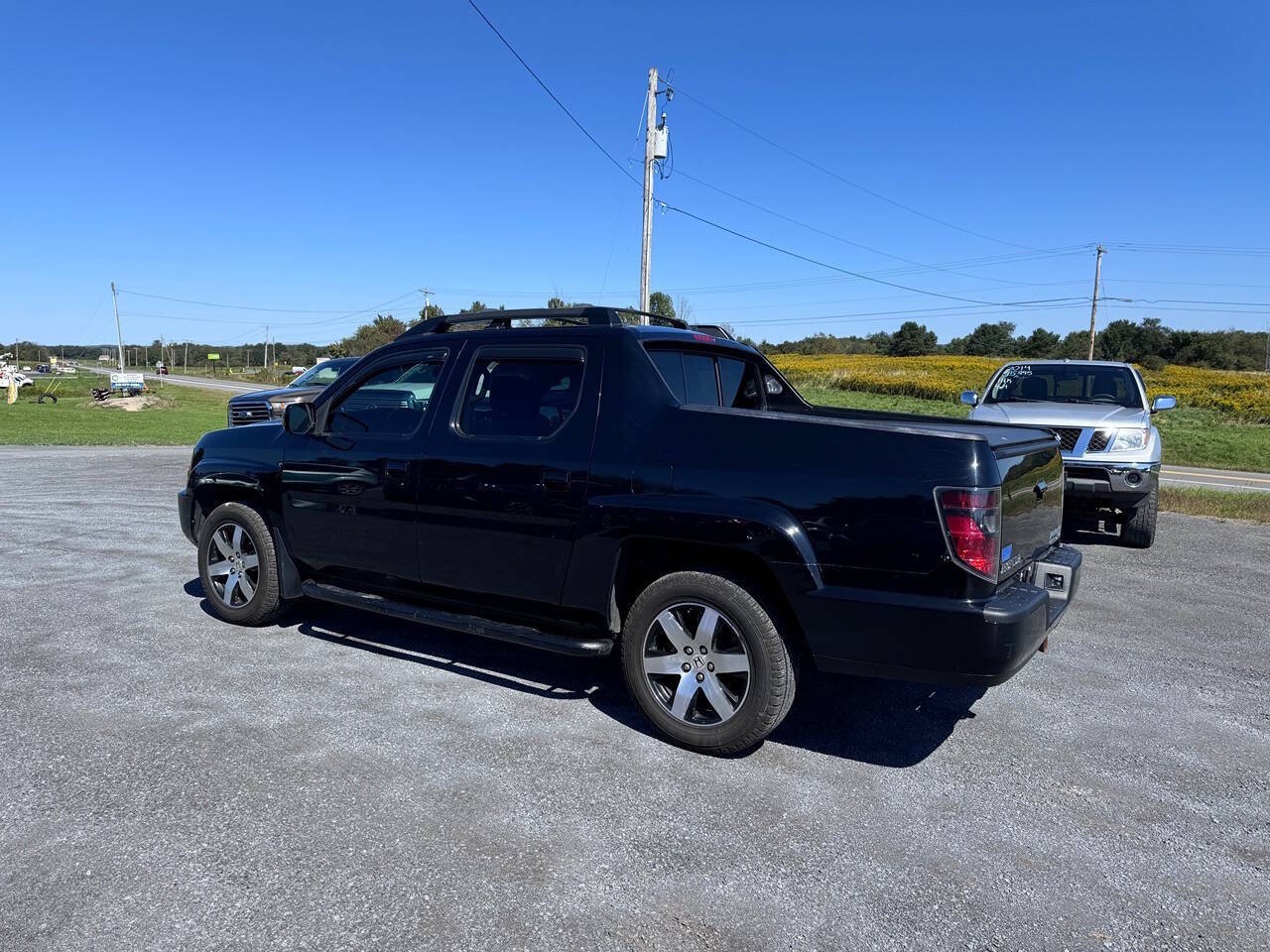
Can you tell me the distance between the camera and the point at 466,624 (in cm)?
445

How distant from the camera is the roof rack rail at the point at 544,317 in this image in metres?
4.45

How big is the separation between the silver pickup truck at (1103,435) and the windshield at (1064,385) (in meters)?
0.01

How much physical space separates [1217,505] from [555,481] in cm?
1133

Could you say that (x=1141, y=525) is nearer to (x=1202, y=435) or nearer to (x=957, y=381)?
(x=1202, y=435)

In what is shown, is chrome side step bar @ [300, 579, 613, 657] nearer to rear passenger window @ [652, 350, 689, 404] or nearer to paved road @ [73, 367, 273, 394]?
rear passenger window @ [652, 350, 689, 404]

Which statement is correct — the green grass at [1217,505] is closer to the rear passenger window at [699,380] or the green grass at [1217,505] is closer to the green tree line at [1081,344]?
the rear passenger window at [699,380]

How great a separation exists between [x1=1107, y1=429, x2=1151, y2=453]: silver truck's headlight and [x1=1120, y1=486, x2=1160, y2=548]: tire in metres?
0.54

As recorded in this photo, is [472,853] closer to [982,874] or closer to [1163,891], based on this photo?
[982,874]

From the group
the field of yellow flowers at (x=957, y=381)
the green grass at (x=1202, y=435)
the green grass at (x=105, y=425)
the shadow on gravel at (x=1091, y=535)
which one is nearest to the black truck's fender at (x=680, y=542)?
the shadow on gravel at (x=1091, y=535)

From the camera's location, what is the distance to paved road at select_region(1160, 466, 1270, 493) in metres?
16.0

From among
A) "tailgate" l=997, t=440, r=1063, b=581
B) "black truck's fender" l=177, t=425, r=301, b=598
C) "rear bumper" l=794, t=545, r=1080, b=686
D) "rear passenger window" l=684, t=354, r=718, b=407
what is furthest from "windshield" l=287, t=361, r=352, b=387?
"rear bumper" l=794, t=545, r=1080, b=686

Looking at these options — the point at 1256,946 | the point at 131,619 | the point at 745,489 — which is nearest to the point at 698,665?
the point at 745,489

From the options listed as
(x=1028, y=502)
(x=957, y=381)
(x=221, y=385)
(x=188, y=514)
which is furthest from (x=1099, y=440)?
(x=221, y=385)

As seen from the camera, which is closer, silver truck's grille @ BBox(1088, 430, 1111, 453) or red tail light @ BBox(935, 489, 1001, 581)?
red tail light @ BBox(935, 489, 1001, 581)
